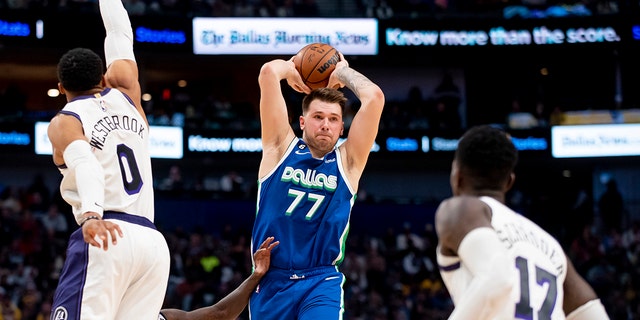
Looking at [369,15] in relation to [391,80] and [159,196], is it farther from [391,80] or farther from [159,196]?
[159,196]

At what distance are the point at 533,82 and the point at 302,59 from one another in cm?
2152

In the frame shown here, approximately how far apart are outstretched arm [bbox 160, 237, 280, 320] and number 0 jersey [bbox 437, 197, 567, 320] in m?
2.39

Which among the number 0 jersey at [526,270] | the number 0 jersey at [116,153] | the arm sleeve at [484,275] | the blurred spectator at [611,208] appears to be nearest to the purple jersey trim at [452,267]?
the number 0 jersey at [526,270]

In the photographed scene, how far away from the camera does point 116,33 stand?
20.2 feet

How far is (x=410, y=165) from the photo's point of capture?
2588 centimetres

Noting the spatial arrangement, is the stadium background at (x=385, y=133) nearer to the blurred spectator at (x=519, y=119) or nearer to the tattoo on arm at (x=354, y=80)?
the blurred spectator at (x=519, y=119)

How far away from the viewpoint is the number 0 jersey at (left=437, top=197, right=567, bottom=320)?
364cm

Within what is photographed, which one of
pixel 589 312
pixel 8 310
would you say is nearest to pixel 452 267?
pixel 589 312

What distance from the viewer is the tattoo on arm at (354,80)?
21.7ft

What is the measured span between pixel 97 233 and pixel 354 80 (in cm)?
238

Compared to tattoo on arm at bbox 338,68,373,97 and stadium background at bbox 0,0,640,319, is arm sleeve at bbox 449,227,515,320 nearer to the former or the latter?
tattoo on arm at bbox 338,68,373,97

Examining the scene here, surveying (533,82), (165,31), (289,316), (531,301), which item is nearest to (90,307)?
(289,316)

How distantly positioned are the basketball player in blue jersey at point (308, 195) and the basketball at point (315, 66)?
8.3 inches

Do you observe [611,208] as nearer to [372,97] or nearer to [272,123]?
[372,97]
